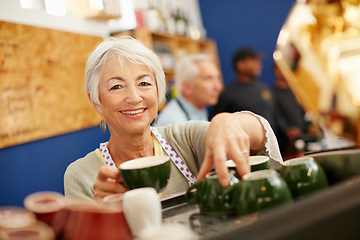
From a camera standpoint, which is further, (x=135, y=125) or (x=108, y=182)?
(x=135, y=125)

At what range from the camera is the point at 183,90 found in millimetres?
3408

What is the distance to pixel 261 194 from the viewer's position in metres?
0.71

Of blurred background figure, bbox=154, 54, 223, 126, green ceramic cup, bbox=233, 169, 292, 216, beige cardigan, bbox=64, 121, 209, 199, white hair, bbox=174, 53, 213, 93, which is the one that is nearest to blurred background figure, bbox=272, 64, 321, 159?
blurred background figure, bbox=154, 54, 223, 126

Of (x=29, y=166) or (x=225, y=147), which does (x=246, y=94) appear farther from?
(x=225, y=147)

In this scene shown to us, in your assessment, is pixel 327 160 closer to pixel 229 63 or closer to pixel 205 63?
pixel 205 63

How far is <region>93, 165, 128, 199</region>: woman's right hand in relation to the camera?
3.00 ft

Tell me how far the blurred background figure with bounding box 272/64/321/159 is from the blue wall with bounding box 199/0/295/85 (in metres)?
1.19

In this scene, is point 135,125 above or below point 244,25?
below

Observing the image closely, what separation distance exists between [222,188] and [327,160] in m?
0.29

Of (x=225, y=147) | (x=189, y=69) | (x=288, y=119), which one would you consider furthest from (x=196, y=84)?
(x=225, y=147)

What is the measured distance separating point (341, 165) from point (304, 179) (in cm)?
13

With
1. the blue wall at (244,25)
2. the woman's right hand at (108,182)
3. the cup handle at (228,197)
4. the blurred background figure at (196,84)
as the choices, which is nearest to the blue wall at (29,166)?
the blurred background figure at (196,84)

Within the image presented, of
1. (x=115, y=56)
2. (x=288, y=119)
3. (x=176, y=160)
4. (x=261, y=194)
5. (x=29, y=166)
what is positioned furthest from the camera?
(x=288, y=119)

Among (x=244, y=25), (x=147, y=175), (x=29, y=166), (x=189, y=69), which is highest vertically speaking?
(x=244, y=25)
